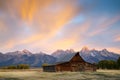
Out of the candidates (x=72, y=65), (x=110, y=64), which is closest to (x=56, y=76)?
(x=72, y=65)

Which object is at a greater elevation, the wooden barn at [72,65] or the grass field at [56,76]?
the wooden barn at [72,65]

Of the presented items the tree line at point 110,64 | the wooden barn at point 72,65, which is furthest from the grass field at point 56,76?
the tree line at point 110,64

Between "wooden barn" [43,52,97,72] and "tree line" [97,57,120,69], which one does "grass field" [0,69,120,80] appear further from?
"tree line" [97,57,120,69]

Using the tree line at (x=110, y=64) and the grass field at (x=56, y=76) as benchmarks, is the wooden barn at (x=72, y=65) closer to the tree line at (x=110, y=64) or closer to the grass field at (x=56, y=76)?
the grass field at (x=56, y=76)

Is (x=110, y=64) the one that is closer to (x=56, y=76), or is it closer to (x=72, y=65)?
(x=72, y=65)

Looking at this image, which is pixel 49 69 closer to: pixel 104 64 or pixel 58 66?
pixel 58 66

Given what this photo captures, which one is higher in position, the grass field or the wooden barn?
the wooden barn

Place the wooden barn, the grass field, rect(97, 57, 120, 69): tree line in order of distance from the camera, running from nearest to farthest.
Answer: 1. the grass field
2. the wooden barn
3. rect(97, 57, 120, 69): tree line

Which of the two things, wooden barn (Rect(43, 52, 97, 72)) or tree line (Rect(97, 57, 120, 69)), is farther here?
tree line (Rect(97, 57, 120, 69))

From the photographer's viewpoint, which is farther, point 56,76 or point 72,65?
point 72,65

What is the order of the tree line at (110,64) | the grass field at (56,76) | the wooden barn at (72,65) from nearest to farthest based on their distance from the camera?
the grass field at (56,76), the wooden barn at (72,65), the tree line at (110,64)

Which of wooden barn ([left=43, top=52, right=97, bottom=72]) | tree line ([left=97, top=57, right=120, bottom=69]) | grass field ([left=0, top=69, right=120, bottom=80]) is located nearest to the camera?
grass field ([left=0, top=69, right=120, bottom=80])

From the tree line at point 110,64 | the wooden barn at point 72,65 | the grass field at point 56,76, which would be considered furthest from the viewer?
the tree line at point 110,64

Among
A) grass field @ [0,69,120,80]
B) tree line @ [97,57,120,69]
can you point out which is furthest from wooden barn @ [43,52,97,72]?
tree line @ [97,57,120,69]
